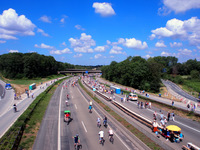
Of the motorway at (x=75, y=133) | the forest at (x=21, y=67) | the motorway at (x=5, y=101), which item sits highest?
the forest at (x=21, y=67)

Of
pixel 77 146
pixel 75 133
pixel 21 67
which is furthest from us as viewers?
pixel 21 67

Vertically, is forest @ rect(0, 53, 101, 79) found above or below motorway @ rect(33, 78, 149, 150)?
above

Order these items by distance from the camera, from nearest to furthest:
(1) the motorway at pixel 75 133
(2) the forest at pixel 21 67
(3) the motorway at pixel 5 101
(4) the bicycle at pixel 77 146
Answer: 1. (4) the bicycle at pixel 77 146
2. (1) the motorway at pixel 75 133
3. (3) the motorway at pixel 5 101
4. (2) the forest at pixel 21 67

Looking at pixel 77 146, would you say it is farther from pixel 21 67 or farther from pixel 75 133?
pixel 21 67

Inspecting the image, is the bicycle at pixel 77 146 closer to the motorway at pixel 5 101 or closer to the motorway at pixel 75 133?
the motorway at pixel 75 133

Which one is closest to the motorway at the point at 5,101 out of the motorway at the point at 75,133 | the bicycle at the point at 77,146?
the motorway at the point at 75,133

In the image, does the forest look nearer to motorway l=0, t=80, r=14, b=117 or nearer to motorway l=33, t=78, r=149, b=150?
motorway l=0, t=80, r=14, b=117

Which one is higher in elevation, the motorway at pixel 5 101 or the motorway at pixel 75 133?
the motorway at pixel 5 101

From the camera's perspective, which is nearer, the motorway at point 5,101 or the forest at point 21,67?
the motorway at point 5,101

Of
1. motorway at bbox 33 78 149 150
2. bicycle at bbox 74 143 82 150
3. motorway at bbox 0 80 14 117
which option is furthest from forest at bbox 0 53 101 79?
bicycle at bbox 74 143 82 150

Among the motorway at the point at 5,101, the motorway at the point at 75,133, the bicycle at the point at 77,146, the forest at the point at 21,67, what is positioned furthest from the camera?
the forest at the point at 21,67

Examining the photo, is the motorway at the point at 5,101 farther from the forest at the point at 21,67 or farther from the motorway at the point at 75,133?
the forest at the point at 21,67

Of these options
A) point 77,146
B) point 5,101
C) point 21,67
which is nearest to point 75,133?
point 77,146
